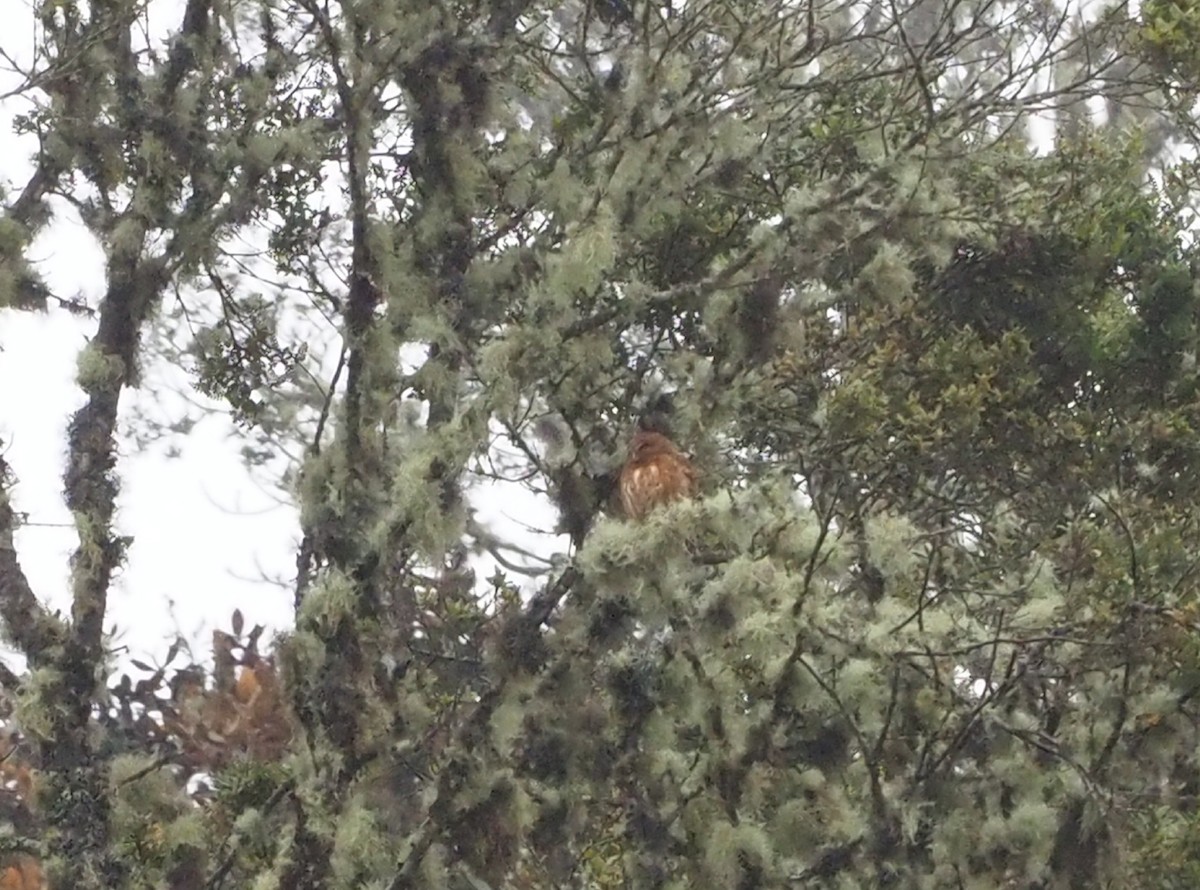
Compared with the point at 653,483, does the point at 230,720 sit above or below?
above

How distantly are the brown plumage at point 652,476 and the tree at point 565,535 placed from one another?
1.8 inches

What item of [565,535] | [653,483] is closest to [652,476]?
[653,483]

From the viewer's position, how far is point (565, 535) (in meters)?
2.58

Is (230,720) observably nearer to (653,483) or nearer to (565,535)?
(565,535)

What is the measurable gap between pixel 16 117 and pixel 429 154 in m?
0.78

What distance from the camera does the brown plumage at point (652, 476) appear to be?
2250 millimetres

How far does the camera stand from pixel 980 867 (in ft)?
8.50

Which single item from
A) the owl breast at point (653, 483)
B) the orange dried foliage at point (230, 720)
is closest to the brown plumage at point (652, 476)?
the owl breast at point (653, 483)

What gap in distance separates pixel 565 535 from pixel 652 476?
360 millimetres

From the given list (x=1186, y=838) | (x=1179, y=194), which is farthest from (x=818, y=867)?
(x=1179, y=194)

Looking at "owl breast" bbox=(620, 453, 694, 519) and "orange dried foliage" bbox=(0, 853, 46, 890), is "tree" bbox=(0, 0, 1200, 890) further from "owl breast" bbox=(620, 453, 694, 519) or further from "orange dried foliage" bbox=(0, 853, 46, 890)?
"orange dried foliage" bbox=(0, 853, 46, 890)

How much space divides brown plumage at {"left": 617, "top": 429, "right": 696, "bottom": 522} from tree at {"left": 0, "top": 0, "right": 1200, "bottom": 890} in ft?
0.15

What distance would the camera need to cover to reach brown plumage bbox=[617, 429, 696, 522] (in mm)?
2250

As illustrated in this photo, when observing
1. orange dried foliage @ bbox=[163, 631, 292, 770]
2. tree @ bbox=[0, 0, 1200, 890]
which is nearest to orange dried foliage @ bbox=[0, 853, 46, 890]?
orange dried foliage @ bbox=[163, 631, 292, 770]
